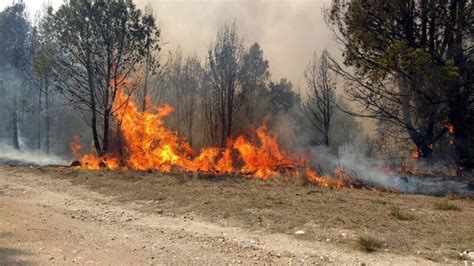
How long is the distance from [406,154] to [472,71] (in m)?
4.58

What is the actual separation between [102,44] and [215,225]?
45.0ft

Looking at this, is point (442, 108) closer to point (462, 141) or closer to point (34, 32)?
point (462, 141)

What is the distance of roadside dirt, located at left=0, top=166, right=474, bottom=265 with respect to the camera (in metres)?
6.34

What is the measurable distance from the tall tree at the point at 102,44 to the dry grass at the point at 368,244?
1494 centimetres

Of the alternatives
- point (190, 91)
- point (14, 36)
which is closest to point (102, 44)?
point (190, 91)

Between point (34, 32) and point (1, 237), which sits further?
point (34, 32)

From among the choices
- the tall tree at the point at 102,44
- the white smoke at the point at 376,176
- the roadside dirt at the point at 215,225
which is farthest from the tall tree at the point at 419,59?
the tall tree at the point at 102,44

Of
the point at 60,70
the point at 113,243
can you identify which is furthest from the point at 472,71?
the point at 60,70

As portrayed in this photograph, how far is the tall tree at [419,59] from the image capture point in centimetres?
1327

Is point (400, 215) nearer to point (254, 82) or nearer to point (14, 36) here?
point (254, 82)

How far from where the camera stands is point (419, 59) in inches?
500

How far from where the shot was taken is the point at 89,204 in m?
10.5

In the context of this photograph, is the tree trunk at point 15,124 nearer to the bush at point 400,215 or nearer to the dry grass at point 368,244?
the bush at point 400,215

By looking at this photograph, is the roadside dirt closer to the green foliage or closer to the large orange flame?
the large orange flame
